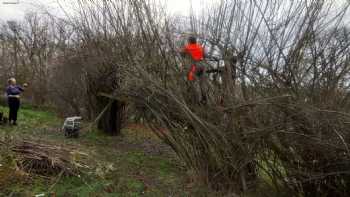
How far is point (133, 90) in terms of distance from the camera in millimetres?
5805

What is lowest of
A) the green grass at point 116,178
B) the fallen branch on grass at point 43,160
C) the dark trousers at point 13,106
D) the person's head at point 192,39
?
the green grass at point 116,178

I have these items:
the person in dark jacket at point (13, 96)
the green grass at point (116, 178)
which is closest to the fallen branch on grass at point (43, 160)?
the green grass at point (116, 178)

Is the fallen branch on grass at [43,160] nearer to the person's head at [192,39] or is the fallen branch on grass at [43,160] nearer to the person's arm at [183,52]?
the person's arm at [183,52]

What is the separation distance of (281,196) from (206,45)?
8.25 feet

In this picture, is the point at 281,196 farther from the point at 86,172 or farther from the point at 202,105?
the point at 86,172

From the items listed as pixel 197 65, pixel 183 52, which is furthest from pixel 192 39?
pixel 197 65

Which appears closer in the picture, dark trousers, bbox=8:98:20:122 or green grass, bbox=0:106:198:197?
green grass, bbox=0:106:198:197

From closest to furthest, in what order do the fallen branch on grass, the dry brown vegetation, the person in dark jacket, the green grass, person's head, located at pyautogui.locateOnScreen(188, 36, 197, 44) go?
the dry brown vegetation
the green grass
person's head, located at pyautogui.locateOnScreen(188, 36, 197, 44)
the fallen branch on grass
the person in dark jacket

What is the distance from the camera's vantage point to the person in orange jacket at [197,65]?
5.15 meters

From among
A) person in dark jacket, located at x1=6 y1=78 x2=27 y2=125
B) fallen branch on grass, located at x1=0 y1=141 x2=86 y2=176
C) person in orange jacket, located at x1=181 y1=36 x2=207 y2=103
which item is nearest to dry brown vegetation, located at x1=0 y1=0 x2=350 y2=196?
person in orange jacket, located at x1=181 y1=36 x2=207 y2=103

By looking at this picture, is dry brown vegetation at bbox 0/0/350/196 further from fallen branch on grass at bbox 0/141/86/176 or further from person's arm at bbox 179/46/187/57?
fallen branch on grass at bbox 0/141/86/176

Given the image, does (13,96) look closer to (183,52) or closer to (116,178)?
(116,178)

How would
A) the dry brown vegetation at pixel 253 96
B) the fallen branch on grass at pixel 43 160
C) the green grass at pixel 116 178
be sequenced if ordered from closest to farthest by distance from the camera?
the dry brown vegetation at pixel 253 96 → the green grass at pixel 116 178 → the fallen branch on grass at pixel 43 160

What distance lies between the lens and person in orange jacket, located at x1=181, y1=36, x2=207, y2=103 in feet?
16.9
